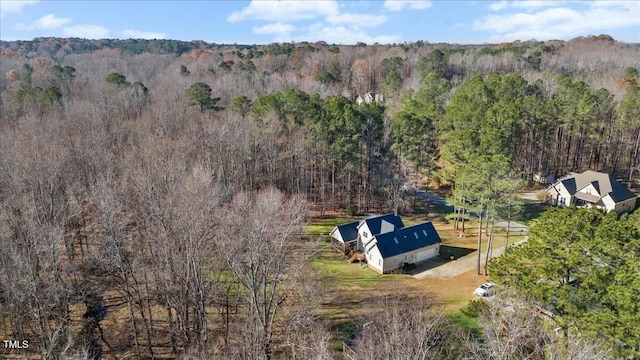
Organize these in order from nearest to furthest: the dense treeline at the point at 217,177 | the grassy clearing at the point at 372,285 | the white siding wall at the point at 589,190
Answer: the dense treeline at the point at 217,177 → the grassy clearing at the point at 372,285 → the white siding wall at the point at 589,190

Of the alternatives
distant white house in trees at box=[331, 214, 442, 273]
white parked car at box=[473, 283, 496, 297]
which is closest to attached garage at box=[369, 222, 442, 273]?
distant white house in trees at box=[331, 214, 442, 273]

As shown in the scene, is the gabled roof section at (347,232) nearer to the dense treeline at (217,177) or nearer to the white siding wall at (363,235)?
the white siding wall at (363,235)

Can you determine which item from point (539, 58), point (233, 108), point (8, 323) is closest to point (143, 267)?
point (8, 323)

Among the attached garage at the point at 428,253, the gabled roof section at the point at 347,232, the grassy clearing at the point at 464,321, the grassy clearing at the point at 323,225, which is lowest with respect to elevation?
the grassy clearing at the point at 464,321

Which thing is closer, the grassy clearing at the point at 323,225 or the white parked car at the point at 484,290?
the white parked car at the point at 484,290

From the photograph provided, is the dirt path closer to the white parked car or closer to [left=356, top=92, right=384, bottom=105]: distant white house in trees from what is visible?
the white parked car

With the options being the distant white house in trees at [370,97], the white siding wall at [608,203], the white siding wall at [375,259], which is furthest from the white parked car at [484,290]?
the distant white house in trees at [370,97]
